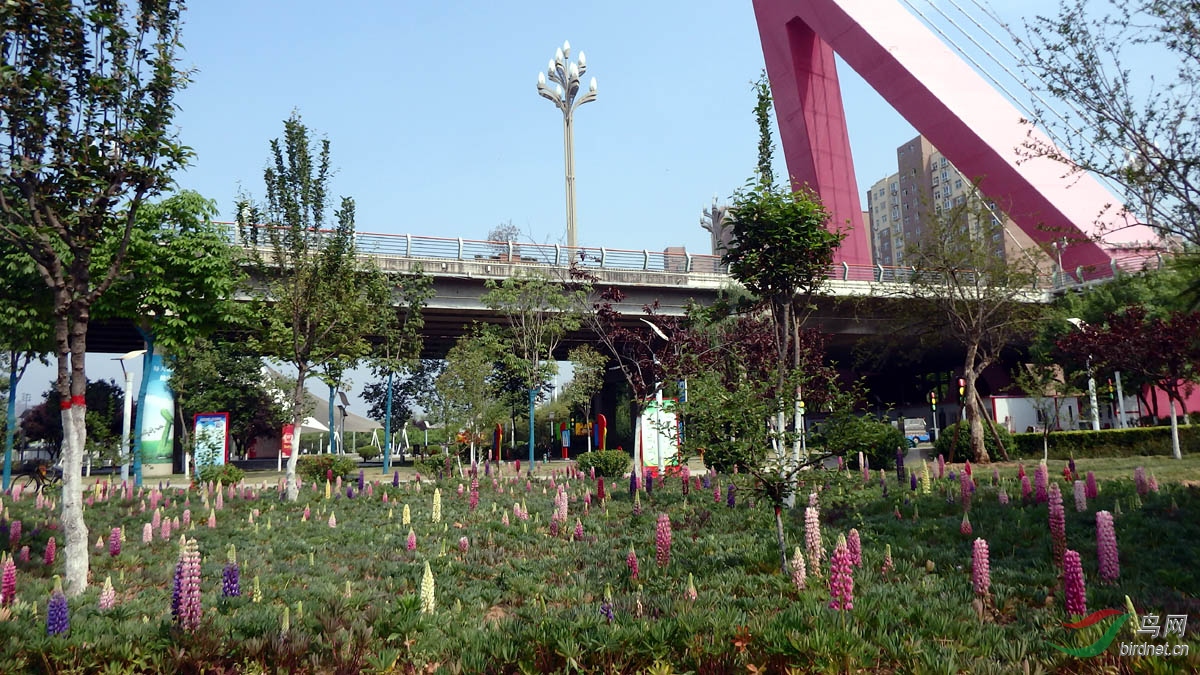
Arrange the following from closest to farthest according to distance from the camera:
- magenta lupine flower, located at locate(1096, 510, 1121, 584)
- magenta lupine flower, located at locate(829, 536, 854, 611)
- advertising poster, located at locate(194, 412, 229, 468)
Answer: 1. magenta lupine flower, located at locate(829, 536, 854, 611)
2. magenta lupine flower, located at locate(1096, 510, 1121, 584)
3. advertising poster, located at locate(194, 412, 229, 468)

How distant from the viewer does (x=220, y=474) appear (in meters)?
21.8

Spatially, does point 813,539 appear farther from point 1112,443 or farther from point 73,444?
point 1112,443

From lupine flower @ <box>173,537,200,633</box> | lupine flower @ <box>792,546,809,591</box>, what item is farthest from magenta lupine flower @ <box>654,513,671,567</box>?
lupine flower @ <box>173,537,200,633</box>

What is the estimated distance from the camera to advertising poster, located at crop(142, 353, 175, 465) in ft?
104

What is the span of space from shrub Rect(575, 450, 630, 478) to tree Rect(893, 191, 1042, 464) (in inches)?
Result: 462

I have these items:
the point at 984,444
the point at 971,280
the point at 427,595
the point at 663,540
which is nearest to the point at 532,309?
the point at 971,280

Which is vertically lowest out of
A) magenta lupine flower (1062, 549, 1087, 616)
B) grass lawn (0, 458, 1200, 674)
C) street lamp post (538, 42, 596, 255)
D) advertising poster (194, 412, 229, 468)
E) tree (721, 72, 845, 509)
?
grass lawn (0, 458, 1200, 674)

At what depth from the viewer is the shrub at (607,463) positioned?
2380 centimetres

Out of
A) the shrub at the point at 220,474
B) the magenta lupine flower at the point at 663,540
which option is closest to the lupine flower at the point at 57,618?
the magenta lupine flower at the point at 663,540

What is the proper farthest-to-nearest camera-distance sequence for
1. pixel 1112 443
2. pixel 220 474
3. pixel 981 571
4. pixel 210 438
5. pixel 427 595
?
pixel 210 438 < pixel 1112 443 < pixel 220 474 < pixel 427 595 < pixel 981 571

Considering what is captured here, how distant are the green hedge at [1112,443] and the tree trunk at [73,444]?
1062 inches

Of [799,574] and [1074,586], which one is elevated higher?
[1074,586]

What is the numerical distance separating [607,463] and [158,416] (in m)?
20.8

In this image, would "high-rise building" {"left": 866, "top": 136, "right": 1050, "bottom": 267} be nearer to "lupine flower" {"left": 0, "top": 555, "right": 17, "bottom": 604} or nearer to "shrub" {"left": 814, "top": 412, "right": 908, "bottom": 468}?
"shrub" {"left": 814, "top": 412, "right": 908, "bottom": 468}
